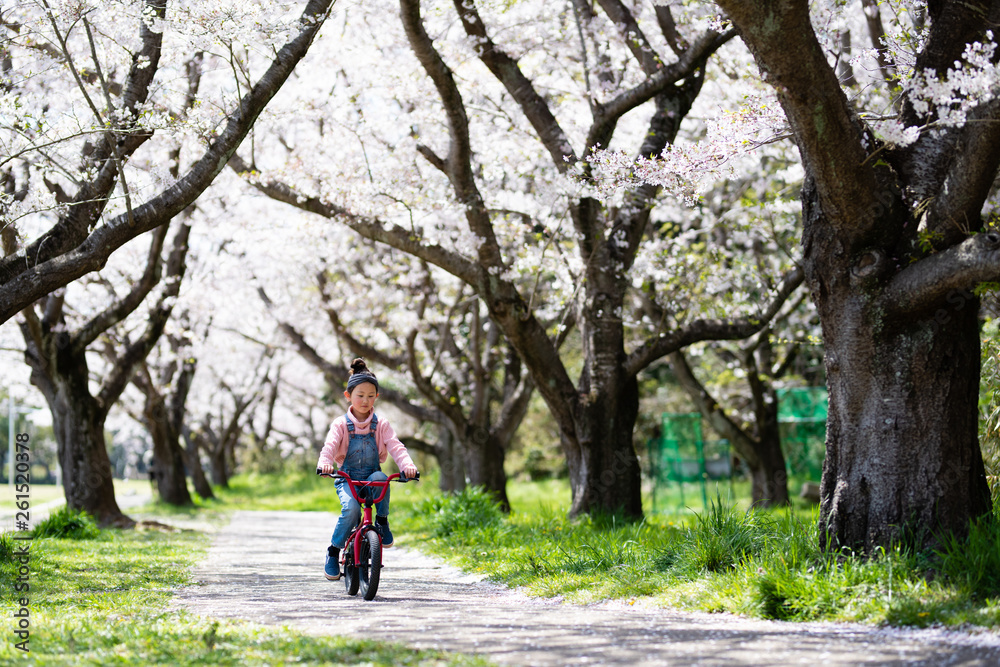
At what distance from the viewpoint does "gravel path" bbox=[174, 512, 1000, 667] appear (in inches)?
155

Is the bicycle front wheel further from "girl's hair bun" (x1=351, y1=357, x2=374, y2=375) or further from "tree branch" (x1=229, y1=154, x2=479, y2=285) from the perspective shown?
"tree branch" (x1=229, y1=154, x2=479, y2=285)

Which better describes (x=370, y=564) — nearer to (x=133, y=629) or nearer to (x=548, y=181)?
(x=133, y=629)

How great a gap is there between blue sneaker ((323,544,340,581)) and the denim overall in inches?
3.0

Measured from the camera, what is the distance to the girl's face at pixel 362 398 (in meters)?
6.38

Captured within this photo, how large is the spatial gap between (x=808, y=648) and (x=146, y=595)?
4.59 metres

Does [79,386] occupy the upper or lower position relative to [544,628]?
upper

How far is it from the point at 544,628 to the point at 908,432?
2.51 m

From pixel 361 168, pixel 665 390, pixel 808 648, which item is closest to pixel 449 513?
pixel 361 168

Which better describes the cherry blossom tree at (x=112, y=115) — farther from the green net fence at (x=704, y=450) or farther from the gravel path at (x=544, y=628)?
the green net fence at (x=704, y=450)

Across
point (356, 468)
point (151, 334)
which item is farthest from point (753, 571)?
point (151, 334)

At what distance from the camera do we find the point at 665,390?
86.0ft

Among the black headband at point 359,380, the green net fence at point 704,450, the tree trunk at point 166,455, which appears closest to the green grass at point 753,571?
the black headband at point 359,380

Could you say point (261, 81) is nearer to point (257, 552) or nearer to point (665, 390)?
point (257, 552)

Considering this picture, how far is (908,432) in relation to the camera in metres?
5.37
